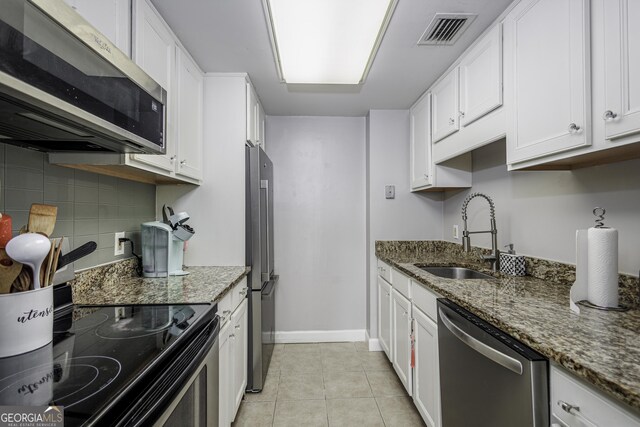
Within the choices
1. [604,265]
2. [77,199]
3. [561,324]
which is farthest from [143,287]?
[604,265]

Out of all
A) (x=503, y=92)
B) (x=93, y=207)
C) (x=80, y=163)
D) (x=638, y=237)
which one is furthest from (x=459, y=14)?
(x=93, y=207)

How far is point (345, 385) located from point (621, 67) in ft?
7.54

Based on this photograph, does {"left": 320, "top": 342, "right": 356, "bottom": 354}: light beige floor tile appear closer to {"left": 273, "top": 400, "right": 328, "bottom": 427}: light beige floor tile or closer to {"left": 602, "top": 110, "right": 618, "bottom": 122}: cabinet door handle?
{"left": 273, "top": 400, "right": 328, "bottom": 427}: light beige floor tile

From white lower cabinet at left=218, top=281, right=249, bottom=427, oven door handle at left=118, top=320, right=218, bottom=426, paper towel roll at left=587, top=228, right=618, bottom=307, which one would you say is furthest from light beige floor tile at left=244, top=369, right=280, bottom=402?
paper towel roll at left=587, top=228, right=618, bottom=307

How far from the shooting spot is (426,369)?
5.41 ft

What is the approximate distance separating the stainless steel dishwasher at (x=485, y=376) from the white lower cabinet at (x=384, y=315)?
3.23 ft

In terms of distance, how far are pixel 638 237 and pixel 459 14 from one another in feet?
4.18

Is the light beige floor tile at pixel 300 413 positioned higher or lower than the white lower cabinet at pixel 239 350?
lower

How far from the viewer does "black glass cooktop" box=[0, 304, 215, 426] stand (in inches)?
23.1

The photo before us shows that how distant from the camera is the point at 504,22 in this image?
4.91 feet

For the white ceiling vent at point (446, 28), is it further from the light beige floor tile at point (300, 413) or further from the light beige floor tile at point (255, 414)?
the light beige floor tile at point (255, 414)

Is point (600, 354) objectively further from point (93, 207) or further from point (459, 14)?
point (93, 207)

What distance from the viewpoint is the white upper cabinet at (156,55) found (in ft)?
4.38

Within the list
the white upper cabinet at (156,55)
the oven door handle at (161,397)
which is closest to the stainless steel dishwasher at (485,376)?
the oven door handle at (161,397)
